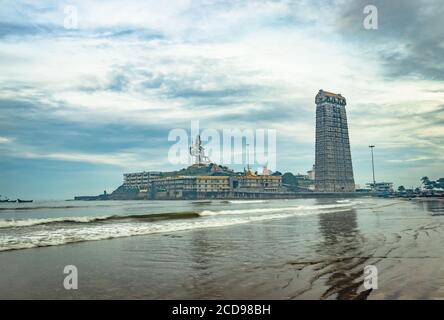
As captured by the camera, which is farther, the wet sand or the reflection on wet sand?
the wet sand

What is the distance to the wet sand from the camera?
716 cm

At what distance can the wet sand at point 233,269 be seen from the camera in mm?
7160

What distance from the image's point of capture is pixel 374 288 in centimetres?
701

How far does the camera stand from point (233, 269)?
9.58 meters

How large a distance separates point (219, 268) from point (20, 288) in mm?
4651
